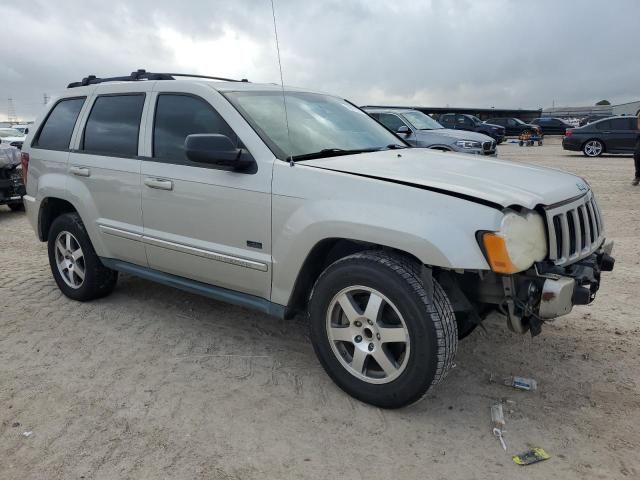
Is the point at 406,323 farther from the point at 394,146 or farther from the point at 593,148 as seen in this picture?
the point at 593,148

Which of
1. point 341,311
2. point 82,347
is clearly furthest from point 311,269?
point 82,347

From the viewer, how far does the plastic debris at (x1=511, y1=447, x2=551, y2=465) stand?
2646mm

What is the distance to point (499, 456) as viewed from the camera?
2.70m

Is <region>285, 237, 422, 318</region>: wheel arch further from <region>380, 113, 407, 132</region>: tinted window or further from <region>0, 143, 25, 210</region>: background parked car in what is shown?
<region>380, 113, 407, 132</region>: tinted window

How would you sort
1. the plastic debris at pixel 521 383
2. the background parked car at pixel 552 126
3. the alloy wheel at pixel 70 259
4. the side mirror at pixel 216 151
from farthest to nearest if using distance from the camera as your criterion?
the background parked car at pixel 552 126 → the alloy wheel at pixel 70 259 → the plastic debris at pixel 521 383 → the side mirror at pixel 216 151

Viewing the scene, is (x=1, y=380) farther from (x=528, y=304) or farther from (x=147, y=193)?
(x=528, y=304)

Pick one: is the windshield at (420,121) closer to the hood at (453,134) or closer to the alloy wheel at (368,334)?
the hood at (453,134)

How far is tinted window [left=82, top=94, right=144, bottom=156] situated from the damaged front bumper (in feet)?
9.46

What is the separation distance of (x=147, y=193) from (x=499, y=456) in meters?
2.87

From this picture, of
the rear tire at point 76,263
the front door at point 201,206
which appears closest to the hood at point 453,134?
the rear tire at point 76,263

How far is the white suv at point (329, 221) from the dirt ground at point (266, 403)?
35 cm

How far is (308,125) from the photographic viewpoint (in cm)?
378

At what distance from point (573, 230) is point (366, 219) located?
3.93ft

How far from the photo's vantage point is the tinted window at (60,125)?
472cm
